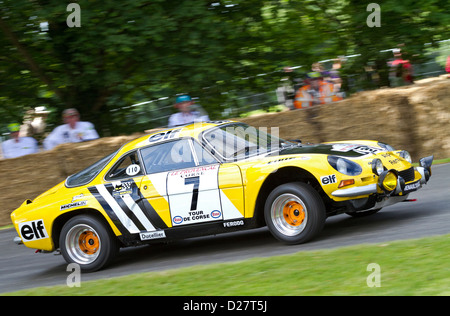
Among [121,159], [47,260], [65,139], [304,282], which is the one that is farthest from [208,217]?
[65,139]

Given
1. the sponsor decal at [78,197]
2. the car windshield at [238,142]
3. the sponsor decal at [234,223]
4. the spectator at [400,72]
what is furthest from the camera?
the spectator at [400,72]

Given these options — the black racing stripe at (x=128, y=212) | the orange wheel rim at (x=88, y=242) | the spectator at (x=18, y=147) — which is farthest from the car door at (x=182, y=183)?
the spectator at (x=18, y=147)

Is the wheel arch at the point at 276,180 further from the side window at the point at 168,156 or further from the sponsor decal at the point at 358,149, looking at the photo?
the side window at the point at 168,156

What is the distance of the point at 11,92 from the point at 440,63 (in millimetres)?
9149

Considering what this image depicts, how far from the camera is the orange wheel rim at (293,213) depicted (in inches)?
257

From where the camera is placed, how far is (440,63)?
43.2ft

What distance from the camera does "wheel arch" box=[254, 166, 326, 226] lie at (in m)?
6.68

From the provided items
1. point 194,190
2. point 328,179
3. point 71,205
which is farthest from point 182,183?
point 328,179

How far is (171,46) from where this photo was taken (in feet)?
40.1

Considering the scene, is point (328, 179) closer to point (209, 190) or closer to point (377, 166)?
point (377, 166)

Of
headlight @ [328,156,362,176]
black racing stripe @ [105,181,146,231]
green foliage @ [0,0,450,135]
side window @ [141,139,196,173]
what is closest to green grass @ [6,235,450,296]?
black racing stripe @ [105,181,146,231]

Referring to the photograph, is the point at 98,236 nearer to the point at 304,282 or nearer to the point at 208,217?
the point at 208,217

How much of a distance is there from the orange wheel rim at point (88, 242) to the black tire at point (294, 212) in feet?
7.17
